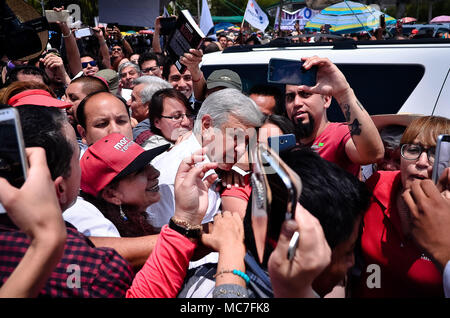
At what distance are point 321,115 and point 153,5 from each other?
4.34 m

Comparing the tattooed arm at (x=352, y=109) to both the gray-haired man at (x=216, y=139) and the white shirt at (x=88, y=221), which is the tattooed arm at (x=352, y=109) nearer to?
the gray-haired man at (x=216, y=139)

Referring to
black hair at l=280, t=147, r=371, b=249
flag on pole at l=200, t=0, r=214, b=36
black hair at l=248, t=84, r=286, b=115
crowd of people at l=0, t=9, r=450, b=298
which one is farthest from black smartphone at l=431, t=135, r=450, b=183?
flag on pole at l=200, t=0, r=214, b=36

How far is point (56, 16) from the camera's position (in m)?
3.88

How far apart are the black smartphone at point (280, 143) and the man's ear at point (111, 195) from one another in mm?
863

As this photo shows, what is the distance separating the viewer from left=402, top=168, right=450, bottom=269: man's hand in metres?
1.20

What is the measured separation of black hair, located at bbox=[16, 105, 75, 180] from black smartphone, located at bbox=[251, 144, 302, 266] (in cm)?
65

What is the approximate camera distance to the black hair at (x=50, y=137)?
45.9 inches

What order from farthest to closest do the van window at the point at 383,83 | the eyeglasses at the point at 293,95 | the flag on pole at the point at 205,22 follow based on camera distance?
the flag on pole at the point at 205,22
the van window at the point at 383,83
the eyeglasses at the point at 293,95

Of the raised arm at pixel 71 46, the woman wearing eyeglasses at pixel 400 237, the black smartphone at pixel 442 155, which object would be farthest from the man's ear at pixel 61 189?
the raised arm at pixel 71 46

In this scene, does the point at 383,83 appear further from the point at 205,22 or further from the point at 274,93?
the point at 205,22

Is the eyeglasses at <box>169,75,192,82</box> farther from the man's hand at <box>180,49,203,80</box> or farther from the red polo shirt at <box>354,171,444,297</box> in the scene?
the red polo shirt at <box>354,171,444,297</box>

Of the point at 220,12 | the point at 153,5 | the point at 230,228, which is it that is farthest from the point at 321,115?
the point at 220,12
